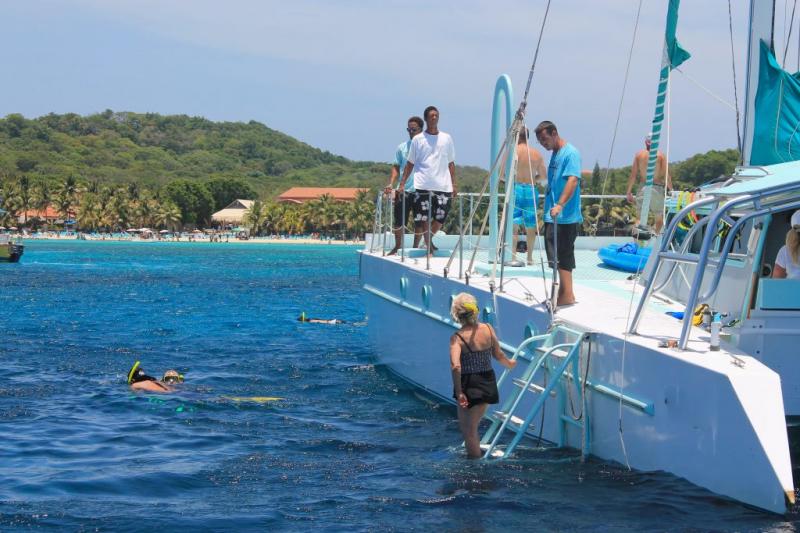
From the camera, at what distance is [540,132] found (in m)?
9.55

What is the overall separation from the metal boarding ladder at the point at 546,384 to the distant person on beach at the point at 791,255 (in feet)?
5.23

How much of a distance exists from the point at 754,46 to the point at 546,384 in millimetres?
3700

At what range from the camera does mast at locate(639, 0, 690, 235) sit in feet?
37.2

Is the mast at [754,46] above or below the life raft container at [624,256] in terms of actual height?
above

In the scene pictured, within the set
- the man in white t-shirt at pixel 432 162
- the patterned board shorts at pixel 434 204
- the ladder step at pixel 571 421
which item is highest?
the man in white t-shirt at pixel 432 162

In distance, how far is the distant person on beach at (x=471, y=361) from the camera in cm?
861

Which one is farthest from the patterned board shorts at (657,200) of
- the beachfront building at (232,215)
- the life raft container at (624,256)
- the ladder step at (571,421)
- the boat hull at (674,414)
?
the beachfront building at (232,215)

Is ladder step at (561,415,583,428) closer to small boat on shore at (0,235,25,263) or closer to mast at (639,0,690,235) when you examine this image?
mast at (639,0,690,235)

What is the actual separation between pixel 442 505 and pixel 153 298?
32.1 metres

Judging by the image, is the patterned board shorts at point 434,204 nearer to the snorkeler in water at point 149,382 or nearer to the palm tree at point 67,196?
the snorkeler in water at point 149,382

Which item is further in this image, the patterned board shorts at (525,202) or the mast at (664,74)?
the patterned board shorts at (525,202)

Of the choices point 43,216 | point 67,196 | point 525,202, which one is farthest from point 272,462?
point 43,216

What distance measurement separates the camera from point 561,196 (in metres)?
9.34

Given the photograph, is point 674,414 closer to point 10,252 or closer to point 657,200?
point 657,200
